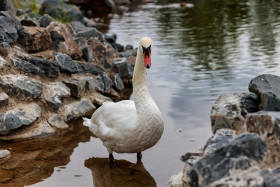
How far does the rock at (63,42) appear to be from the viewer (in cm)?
903

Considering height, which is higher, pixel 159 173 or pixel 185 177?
pixel 185 177

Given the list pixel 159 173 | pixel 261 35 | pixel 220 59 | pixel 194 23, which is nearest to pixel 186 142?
pixel 159 173

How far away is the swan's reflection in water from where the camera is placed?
538 centimetres

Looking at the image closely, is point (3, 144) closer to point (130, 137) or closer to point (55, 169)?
point (55, 169)

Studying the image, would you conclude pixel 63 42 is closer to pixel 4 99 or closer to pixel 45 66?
pixel 45 66

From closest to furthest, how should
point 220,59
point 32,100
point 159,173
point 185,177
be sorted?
point 185,177, point 159,173, point 32,100, point 220,59

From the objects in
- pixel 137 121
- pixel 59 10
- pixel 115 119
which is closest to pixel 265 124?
pixel 137 121

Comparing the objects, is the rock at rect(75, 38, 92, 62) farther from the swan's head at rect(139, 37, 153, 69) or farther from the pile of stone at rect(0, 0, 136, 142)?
the swan's head at rect(139, 37, 153, 69)

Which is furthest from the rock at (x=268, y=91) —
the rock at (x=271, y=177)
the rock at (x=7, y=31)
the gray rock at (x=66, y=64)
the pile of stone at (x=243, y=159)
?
the rock at (x=7, y=31)

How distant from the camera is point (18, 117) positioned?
7008 mm

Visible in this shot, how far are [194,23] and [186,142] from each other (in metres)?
12.2

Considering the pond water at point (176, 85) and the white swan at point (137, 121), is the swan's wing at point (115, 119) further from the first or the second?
the pond water at point (176, 85)

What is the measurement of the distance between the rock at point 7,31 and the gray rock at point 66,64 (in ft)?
2.90

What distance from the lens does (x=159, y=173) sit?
558 cm
